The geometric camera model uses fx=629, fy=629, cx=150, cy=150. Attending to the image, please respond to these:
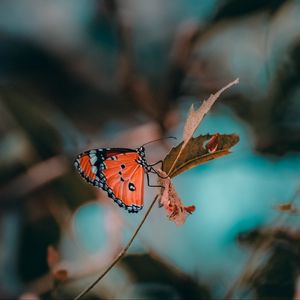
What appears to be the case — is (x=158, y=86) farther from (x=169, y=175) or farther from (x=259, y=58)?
(x=169, y=175)

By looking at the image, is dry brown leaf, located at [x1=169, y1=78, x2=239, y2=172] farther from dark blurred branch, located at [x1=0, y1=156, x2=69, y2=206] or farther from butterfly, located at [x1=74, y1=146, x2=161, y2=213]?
dark blurred branch, located at [x1=0, y1=156, x2=69, y2=206]

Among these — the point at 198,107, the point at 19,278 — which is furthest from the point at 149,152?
the point at 198,107

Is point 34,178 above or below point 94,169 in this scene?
above

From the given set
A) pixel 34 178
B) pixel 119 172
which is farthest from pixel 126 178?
pixel 34 178

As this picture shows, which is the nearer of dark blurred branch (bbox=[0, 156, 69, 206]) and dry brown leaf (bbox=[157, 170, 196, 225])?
dry brown leaf (bbox=[157, 170, 196, 225])

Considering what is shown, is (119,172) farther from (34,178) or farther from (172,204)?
(34,178)

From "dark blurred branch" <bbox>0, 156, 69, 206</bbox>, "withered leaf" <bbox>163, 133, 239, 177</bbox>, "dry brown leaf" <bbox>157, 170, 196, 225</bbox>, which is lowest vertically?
"dry brown leaf" <bbox>157, 170, 196, 225</bbox>

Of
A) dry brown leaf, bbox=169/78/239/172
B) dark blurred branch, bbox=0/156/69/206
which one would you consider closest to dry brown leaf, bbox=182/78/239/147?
dry brown leaf, bbox=169/78/239/172
